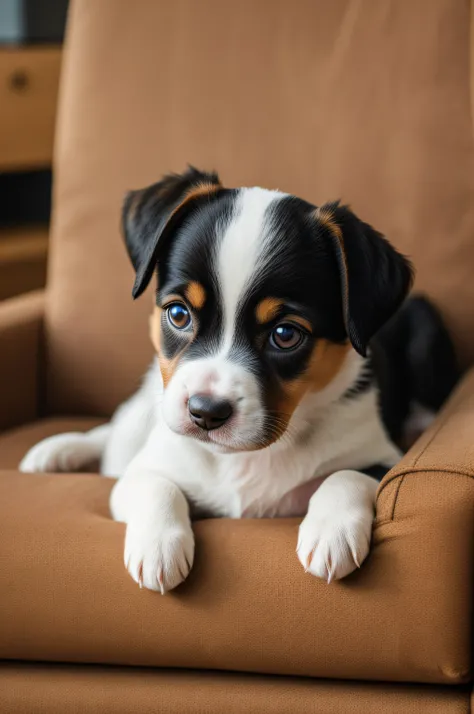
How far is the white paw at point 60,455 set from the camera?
233 centimetres

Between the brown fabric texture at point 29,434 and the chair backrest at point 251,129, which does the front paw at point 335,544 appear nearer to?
the brown fabric texture at point 29,434

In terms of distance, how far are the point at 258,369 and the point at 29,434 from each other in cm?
106

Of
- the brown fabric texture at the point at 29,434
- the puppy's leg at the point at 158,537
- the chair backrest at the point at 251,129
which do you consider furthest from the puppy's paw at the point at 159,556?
the chair backrest at the point at 251,129

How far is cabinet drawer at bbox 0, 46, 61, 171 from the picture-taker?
423 centimetres

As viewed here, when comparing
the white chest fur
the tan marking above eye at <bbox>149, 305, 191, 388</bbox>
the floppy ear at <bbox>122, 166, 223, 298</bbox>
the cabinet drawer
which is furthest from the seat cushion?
the cabinet drawer

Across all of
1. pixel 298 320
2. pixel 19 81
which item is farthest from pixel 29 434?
pixel 19 81

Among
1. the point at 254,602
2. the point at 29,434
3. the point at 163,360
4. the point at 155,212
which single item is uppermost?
the point at 155,212

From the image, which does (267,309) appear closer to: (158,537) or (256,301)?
(256,301)

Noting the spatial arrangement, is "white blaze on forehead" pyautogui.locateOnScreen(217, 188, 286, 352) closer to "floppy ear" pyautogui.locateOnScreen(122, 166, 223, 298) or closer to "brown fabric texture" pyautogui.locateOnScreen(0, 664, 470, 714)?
"floppy ear" pyautogui.locateOnScreen(122, 166, 223, 298)

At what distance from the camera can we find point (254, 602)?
1685 mm

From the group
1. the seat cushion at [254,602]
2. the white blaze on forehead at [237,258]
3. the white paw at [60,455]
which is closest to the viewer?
the seat cushion at [254,602]

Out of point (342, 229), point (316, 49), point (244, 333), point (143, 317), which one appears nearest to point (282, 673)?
point (244, 333)

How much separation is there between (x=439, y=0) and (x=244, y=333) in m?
1.31

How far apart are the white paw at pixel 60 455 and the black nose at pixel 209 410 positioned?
74cm
